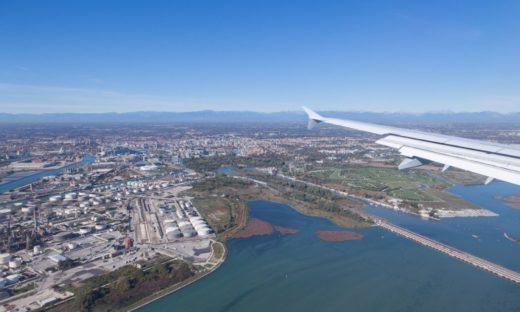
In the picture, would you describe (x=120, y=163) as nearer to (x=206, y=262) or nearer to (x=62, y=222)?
(x=62, y=222)

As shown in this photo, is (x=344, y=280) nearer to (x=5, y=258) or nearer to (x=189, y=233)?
(x=189, y=233)

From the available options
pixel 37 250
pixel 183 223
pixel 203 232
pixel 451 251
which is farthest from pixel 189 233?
pixel 451 251

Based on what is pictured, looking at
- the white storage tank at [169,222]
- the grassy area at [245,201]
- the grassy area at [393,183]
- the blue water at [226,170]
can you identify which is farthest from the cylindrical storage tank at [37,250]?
the blue water at [226,170]

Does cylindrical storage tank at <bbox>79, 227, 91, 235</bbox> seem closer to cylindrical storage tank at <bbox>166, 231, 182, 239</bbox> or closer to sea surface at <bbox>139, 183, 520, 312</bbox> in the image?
cylindrical storage tank at <bbox>166, 231, 182, 239</bbox>

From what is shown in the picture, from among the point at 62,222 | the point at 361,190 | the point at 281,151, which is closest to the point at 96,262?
the point at 62,222

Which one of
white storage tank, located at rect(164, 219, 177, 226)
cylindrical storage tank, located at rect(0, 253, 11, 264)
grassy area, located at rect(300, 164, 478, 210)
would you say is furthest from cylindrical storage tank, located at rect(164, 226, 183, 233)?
grassy area, located at rect(300, 164, 478, 210)

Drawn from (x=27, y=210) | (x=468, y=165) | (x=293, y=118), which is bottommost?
(x=293, y=118)
